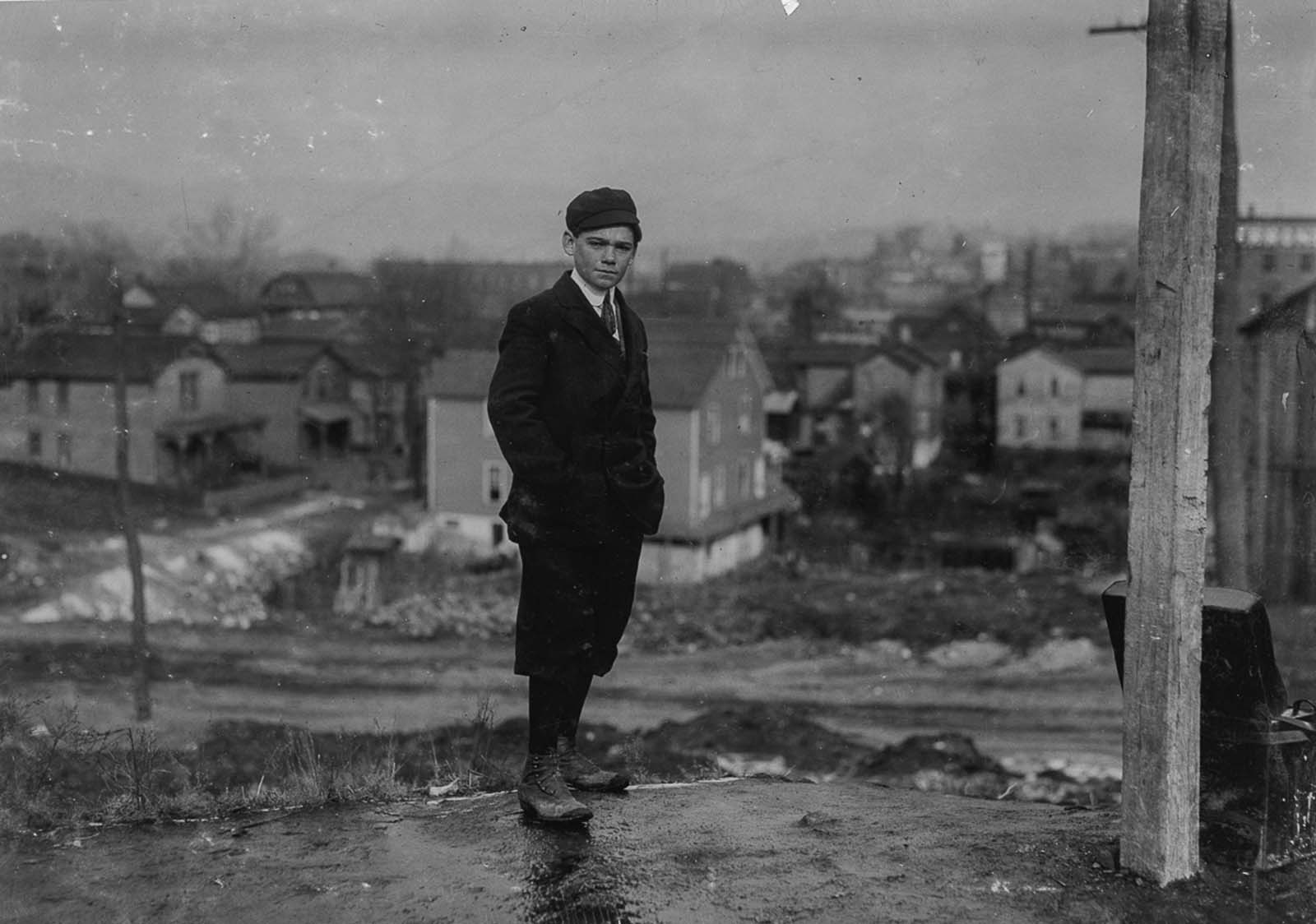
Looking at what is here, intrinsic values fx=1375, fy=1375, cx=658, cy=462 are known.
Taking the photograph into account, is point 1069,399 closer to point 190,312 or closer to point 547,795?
point 190,312

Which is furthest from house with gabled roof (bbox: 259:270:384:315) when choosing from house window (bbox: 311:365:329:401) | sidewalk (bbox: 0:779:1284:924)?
sidewalk (bbox: 0:779:1284:924)

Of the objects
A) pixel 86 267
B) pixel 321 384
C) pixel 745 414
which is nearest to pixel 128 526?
pixel 321 384

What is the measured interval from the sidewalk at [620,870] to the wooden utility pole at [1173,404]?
0.35 meters

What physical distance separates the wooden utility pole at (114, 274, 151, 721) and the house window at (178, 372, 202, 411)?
991 mm

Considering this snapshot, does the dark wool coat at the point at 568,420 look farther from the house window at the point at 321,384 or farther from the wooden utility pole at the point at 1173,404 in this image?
the house window at the point at 321,384

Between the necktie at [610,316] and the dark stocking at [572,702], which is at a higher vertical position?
the necktie at [610,316]

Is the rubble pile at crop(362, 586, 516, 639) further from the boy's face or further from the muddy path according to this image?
the boy's face

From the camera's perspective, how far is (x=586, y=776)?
4.25 metres

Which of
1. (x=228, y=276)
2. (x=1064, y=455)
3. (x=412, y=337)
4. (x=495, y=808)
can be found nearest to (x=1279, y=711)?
(x=495, y=808)

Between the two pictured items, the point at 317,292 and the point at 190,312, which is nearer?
the point at 317,292

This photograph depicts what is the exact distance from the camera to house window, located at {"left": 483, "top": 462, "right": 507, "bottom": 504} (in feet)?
77.4

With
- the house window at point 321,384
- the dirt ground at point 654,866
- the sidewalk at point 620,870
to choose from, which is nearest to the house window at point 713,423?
the house window at point 321,384

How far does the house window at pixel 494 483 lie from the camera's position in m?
23.6

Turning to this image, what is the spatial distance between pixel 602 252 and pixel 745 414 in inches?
909
